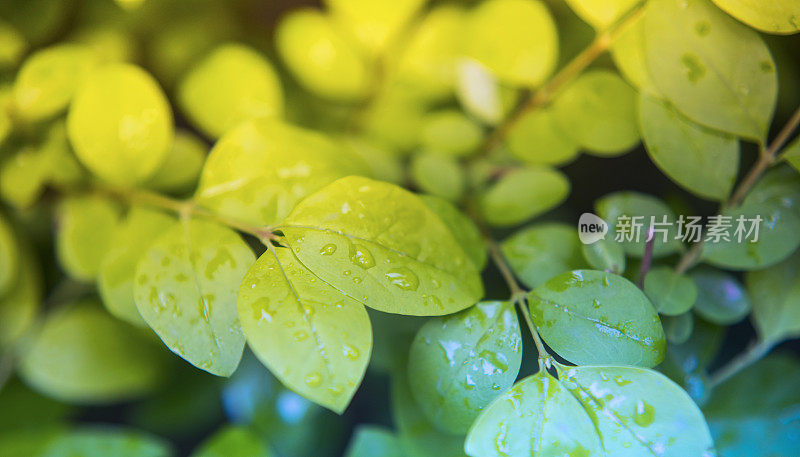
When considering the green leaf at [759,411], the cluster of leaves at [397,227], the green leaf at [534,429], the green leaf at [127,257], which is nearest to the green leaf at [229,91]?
the cluster of leaves at [397,227]

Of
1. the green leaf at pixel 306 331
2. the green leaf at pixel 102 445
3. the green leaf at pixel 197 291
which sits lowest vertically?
the green leaf at pixel 102 445

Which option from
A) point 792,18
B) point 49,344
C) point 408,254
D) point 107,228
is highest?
point 792,18

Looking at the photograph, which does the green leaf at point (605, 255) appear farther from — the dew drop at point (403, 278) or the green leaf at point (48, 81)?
the green leaf at point (48, 81)

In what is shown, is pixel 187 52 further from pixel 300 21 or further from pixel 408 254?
pixel 408 254

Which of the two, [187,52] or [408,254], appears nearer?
[408,254]

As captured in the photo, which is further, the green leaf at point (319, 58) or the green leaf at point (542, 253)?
the green leaf at point (319, 58)

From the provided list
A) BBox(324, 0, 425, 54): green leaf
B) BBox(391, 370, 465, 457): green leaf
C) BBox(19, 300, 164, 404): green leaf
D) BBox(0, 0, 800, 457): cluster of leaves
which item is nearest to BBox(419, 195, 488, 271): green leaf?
BBox(0, 0, 800, 457): cluster of leaves

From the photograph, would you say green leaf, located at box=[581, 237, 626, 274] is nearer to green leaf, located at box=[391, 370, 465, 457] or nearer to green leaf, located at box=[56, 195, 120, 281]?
green leaf, located at box=[391, 370, 465, 457]

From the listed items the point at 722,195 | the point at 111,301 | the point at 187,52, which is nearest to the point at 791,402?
the point at 722,195
